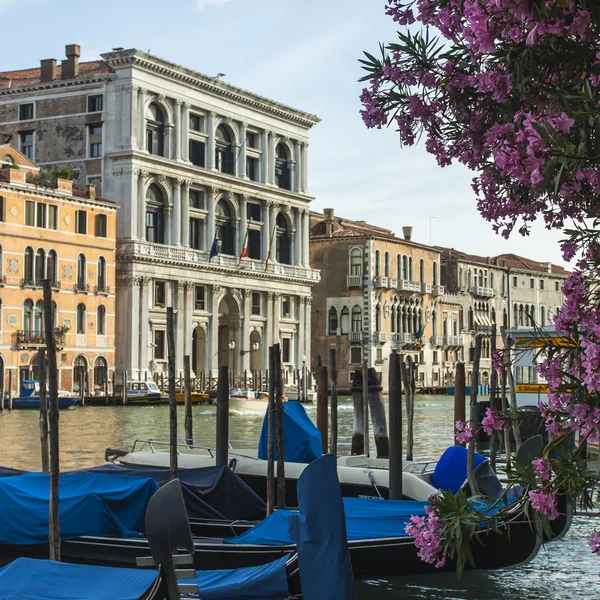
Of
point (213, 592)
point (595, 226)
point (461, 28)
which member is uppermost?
point (461, 28)

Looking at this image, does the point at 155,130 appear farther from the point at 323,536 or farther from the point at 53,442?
the point at 323,536

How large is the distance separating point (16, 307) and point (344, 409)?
9.75 metres

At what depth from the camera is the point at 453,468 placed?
376 inches

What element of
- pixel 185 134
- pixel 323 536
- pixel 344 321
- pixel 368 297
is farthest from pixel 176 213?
pixel 323 536

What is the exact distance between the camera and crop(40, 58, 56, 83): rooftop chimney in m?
36.0

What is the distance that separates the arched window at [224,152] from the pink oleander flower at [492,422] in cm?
3583

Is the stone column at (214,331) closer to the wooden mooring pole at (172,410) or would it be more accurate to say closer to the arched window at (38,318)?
the arched window at (38,318)

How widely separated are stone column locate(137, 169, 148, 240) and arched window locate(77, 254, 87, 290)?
2664 mm

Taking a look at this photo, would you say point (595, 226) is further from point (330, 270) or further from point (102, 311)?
point (330, 270)

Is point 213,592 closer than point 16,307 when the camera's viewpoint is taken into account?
Yes

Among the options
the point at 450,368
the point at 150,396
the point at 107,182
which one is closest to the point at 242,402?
the point at 150,396

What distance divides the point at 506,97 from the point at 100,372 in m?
31.1

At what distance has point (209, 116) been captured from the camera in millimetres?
38312

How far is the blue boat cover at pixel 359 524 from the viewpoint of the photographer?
7009 millimetres
